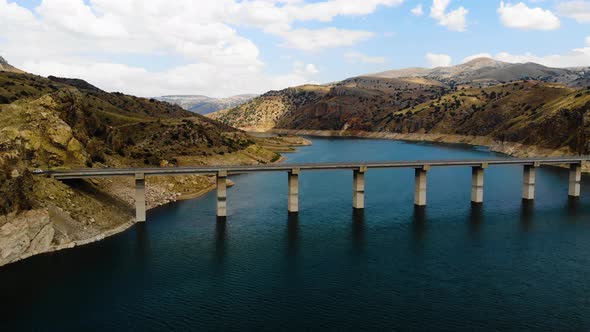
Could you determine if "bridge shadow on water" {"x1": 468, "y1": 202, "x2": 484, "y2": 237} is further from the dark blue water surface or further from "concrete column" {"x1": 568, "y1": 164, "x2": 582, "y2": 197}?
"concrete column" {"x1": 568, "y1": 164, "x2": 582, "y2": 197}

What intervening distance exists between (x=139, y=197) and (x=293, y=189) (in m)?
30.4

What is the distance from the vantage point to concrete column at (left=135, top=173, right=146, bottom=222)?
85812 mm

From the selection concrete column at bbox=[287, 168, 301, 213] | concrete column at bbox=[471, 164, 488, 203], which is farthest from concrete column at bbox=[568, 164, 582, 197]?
concrete column at bbox=[287, 168, 301, 213]

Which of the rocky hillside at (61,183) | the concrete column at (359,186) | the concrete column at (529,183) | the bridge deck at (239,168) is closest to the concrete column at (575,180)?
the bridge deck at (239,168)

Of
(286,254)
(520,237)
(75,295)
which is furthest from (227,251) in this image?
(520,237)

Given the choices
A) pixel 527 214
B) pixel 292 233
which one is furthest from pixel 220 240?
pixel 527 214

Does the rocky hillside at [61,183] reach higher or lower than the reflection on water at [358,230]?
higher

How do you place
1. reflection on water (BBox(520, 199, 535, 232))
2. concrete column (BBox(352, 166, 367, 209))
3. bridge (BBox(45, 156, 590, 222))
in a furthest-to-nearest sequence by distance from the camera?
concrete column (BBox(352, 166, 367, 209)) → reflection on water (BBox(520, 199, 535, 232)) → bridge (BBox(45, 156, 590, 222))

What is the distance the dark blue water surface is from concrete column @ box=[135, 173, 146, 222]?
Result: 83.6 inches

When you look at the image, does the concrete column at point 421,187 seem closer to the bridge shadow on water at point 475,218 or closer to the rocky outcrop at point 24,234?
the bridge shadow on water at point 475,218

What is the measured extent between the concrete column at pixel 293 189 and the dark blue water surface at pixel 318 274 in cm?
301

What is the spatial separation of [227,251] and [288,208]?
2805 centimetres

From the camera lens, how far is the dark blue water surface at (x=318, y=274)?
Result: 165 feet

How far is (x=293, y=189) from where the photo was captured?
96.6 m
